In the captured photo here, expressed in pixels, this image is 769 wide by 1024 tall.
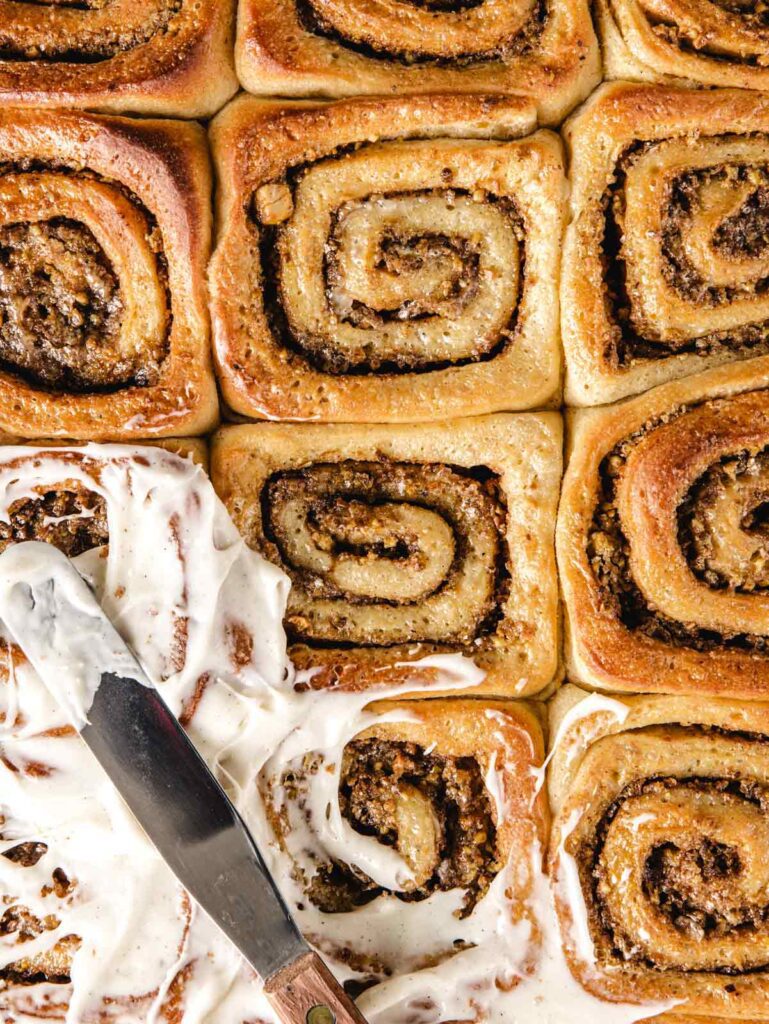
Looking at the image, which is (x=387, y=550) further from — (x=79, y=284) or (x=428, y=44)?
(x=428, y=44)

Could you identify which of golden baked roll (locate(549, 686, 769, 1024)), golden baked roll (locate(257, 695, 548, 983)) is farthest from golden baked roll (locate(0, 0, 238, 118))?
golden baked roll (locate(549, 686, 769, 1024))

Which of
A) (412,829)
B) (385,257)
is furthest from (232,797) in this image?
(385,257)

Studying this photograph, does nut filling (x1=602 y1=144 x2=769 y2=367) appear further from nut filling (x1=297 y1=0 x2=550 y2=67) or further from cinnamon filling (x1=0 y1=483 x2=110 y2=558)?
cinnamon filling (x1=0 y1=483 x2=110 y2=558)

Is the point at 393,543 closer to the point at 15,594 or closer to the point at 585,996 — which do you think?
the point at 15,594

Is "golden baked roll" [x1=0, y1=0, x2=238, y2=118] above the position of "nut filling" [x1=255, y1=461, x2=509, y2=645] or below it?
above

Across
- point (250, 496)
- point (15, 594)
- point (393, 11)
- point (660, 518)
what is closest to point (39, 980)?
point (15, 594)

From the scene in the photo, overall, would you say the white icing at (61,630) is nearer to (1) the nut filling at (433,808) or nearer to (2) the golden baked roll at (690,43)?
(1) the nut filling at (433,808)

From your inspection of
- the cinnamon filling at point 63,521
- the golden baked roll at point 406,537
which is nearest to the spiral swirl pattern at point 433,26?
the golden baked roll at point 406,537
